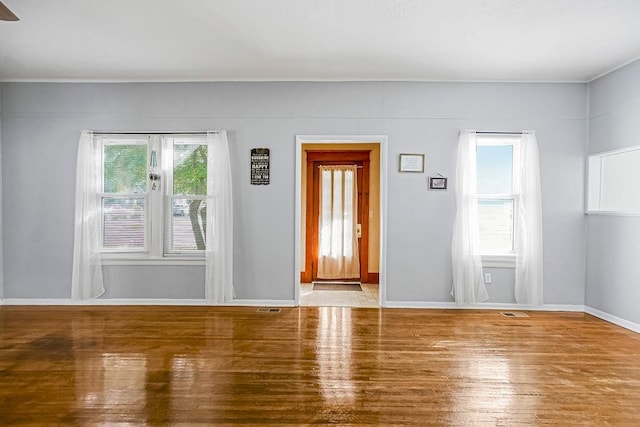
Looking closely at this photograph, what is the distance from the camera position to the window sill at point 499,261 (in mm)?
4703

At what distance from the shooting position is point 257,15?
3.15m

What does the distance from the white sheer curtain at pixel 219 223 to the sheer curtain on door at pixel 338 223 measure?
7.56 feet

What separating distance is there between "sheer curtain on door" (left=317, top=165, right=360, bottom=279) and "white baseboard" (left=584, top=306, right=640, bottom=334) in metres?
3.34

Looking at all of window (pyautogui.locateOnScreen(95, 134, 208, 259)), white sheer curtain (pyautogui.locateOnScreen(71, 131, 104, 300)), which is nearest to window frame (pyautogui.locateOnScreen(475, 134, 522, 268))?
window (pyautogui.locateOnScreen(95, 134, 208, 259))

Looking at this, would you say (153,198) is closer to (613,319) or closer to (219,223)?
(219,223)

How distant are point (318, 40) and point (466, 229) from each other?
2.76 metres

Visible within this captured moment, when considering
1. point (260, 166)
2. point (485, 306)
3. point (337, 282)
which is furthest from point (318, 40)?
point (337, 282)

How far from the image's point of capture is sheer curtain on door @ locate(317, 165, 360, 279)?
6.67 meters

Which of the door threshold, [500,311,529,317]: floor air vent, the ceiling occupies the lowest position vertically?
the door threshold

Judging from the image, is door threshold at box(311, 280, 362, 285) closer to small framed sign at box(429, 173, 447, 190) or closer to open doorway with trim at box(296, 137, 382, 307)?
open doorway with trim at box(296, 137, 382, 307)

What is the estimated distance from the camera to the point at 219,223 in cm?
466

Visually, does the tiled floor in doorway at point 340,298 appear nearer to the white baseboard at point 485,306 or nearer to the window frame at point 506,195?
the white baseboard at point 485,306

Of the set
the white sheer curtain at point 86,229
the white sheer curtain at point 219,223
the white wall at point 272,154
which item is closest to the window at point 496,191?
the white wall at point 272,154

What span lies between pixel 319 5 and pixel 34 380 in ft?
11.5
